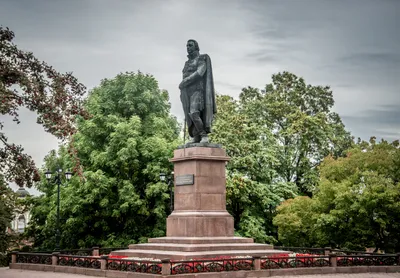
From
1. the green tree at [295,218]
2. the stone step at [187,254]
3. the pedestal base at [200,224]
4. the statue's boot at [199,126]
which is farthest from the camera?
the green tree at [295,218]

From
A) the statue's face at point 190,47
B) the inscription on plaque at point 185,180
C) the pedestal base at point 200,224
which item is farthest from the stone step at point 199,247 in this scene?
the statue's face at point 190,47

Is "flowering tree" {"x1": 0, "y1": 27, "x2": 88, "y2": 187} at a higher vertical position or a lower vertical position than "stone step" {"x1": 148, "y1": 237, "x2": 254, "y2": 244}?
higher

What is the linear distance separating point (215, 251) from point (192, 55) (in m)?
7.71

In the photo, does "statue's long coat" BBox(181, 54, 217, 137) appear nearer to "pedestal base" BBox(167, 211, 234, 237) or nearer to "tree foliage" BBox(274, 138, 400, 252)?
"pedestal base" BBox(167, 211, 234, 237)

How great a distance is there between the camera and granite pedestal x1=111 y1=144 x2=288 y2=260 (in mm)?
20109

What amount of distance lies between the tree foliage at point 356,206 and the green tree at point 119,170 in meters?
8.21

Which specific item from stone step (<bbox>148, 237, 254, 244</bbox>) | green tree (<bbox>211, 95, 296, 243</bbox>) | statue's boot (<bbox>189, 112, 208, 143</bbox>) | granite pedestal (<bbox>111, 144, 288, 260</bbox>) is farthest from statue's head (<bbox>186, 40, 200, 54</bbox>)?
green tree (<bbox>211, 95, 296, 243</bbox>)

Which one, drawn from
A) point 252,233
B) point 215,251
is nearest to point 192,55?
point 215,251

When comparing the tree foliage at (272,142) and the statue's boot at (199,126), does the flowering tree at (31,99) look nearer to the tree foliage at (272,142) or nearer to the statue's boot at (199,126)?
the statue's boot at (199,126)

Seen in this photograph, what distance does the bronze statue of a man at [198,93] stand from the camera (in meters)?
22.4

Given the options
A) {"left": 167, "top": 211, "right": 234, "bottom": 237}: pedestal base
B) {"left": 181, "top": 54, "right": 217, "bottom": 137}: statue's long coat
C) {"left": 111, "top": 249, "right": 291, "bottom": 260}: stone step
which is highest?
{"left": 181, "top": 54, "right": 217, "bottom": 137}: statue's long coat

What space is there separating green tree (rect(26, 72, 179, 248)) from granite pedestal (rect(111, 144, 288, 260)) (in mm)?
11330

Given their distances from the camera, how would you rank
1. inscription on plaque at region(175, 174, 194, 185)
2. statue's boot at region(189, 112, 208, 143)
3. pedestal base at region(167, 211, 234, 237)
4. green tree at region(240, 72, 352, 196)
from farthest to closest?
green tree at region(240, 72, 352, 196) → statue's boot at region(189, 112, 208, 143) → inscription on plaque at region(175, 174, 194, 185) → pedestal base at region(167, 211, 234, 237)

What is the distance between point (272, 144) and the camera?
40.7 meters
